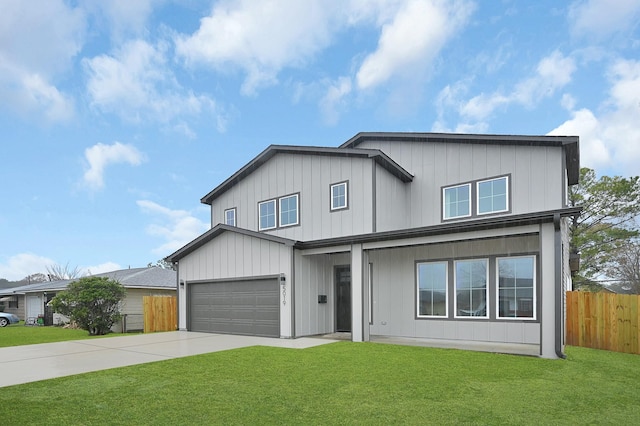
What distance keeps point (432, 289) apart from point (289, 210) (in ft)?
19.1

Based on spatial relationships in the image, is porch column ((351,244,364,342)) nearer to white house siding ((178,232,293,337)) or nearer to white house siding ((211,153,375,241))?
white house siding ((211,153,375,241))

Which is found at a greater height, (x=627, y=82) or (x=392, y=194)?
(x=627, y=82)

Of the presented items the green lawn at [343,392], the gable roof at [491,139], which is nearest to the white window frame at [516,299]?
the green lawn at [343,392]

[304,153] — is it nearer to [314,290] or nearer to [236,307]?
[314,290]

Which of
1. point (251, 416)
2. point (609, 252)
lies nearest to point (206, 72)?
point (251, 416)

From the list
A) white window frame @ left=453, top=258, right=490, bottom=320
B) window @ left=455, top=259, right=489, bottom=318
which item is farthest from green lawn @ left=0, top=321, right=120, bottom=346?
window @ left=455, top=259, right=489, bottom=318

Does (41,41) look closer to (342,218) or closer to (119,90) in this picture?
(119,90)

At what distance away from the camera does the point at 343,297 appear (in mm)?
14680

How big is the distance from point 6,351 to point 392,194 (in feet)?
39.3

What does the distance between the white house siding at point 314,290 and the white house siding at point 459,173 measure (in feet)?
7.89

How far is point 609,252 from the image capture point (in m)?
24.5

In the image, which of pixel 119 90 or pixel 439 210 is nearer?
pixel 439 210

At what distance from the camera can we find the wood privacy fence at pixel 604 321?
11102 millimetres

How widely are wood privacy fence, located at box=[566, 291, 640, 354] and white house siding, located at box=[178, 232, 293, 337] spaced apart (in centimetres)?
812
